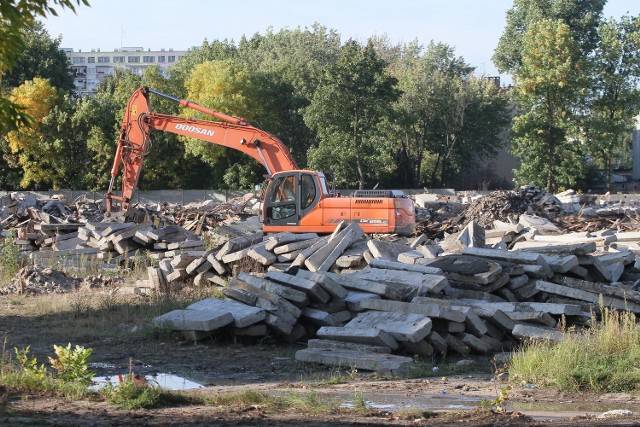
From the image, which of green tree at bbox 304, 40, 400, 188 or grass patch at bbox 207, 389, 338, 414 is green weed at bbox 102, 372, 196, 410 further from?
green tree at bbox 304, 40, 400, 188

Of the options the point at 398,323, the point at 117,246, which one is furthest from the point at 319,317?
the point at 117,246

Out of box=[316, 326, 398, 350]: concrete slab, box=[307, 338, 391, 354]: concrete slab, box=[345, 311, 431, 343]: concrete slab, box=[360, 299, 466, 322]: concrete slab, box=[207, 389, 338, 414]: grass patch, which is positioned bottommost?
box=[207, 389, 338, 414]: grass patch

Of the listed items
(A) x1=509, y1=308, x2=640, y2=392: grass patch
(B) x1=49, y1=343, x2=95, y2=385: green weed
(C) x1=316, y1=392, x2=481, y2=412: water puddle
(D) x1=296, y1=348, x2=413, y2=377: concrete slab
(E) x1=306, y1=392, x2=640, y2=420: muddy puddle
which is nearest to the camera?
(E) x1=306, y1=392, x2=640, y2=420: muddy puddle

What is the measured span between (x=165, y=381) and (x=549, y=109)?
45963 mm

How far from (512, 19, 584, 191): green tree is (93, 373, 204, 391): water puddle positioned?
4497 centimetres

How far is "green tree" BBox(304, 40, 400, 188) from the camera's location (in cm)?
5131

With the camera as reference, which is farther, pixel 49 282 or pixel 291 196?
pixel 291 196

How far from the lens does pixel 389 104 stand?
52.4 m

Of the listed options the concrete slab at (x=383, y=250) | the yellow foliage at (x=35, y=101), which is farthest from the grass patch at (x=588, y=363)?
the yellow foliage at (x=35, y=101)

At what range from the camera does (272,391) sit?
30.2 ft

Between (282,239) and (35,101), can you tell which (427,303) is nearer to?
(282,239)

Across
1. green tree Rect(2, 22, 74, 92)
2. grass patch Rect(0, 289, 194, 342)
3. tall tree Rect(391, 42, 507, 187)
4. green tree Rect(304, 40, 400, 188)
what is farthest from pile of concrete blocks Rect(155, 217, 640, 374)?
green tree Rect(2, 22, 74, 92)

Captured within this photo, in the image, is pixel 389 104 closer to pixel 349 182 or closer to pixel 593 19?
pixel 349 182

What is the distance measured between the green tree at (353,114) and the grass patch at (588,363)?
41.8 metres
